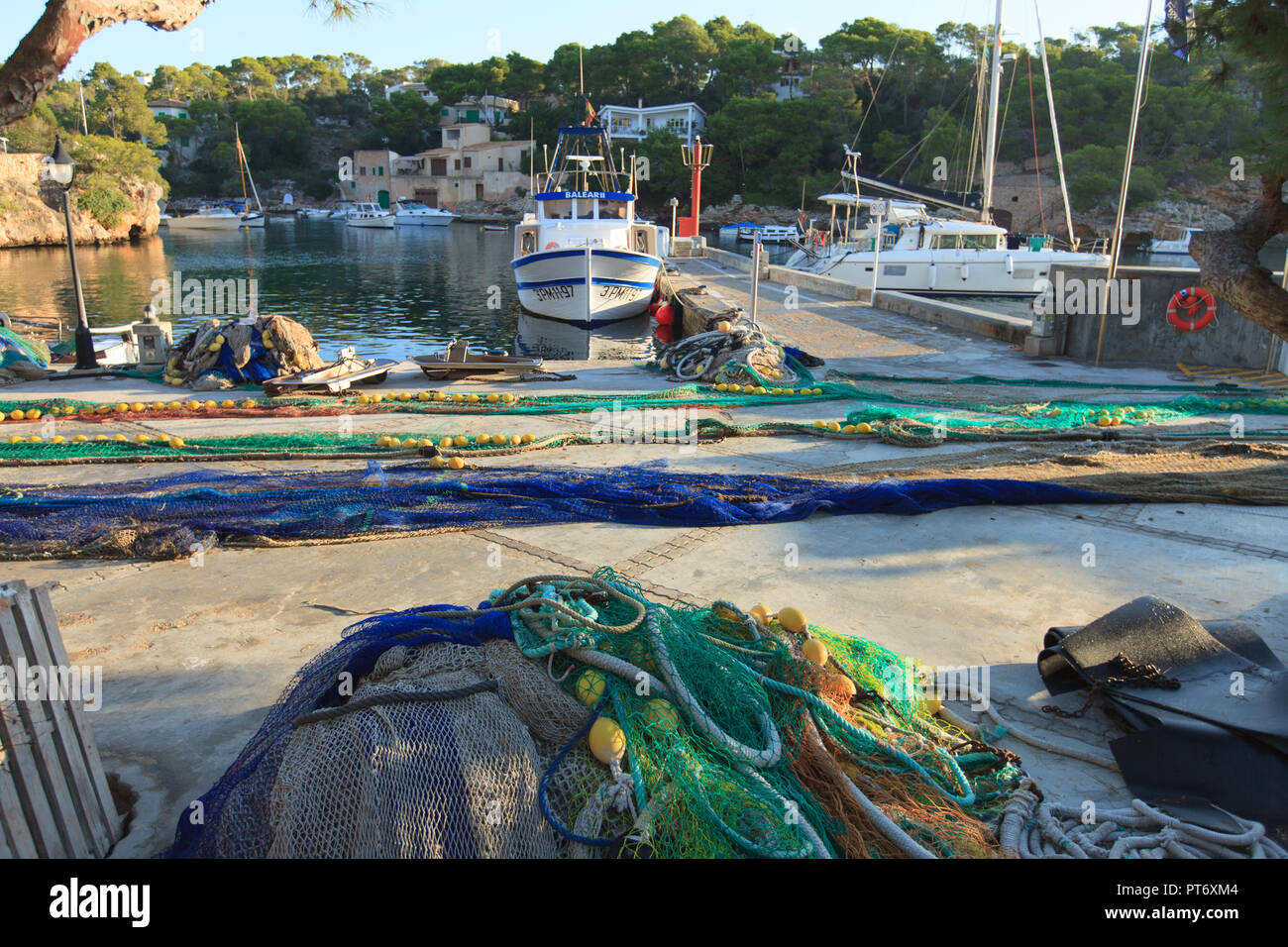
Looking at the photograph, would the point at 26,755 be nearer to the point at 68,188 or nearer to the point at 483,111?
the point at 68,188

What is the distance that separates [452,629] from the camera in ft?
10.1

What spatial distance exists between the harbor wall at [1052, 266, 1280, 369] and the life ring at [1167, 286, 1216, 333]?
78 millimetres

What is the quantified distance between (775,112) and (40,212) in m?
52.0

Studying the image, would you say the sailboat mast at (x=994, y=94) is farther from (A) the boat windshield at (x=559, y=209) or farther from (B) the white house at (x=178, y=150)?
(B) the white house at (x=178, y=150)

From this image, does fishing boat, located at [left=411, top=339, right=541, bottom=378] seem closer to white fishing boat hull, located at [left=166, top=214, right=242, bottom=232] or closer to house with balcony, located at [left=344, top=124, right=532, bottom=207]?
white fishing boat hull, located at [left=166, top=214, right=242, bottom=232]

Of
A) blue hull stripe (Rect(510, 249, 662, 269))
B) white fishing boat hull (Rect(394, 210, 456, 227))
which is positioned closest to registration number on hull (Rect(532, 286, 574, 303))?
blue hull stripe (Rect(510, 249, 662, 269))

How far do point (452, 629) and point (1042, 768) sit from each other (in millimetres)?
2269

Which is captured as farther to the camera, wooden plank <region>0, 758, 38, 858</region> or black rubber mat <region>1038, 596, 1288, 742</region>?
black rubber mat <region>1038, 596, 1288, 742</region>

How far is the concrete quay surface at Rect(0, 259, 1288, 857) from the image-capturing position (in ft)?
11.2
